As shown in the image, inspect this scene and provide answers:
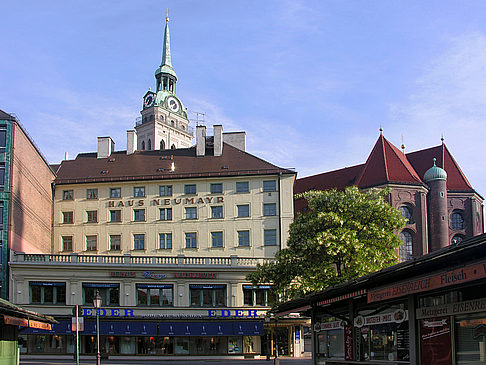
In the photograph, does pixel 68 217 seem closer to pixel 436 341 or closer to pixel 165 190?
pixel 165 190

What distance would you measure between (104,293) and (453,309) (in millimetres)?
43793

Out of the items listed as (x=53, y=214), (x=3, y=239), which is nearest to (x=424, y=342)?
(x=3, y=239)

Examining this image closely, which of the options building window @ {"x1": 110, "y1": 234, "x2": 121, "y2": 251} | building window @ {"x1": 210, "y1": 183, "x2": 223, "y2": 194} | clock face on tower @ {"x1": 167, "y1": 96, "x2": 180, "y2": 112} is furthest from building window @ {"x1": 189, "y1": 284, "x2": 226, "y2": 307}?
clock face on tower @ {"x1": 167, "y1": 96, "x2": 180, "y2": 112}

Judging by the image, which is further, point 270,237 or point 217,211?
point 217,211

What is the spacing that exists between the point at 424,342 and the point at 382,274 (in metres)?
2.24

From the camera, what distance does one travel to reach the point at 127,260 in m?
55.2

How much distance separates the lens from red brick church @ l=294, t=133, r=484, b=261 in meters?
82.5

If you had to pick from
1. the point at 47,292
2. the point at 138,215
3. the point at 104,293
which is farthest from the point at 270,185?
the point at 47,292

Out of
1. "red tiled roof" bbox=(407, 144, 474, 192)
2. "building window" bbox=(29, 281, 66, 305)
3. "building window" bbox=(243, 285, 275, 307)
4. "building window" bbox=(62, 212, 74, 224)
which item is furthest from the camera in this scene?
"red tiled roof" bbox=(407, 144, 474, 192)

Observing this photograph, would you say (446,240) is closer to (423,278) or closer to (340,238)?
(340,238)

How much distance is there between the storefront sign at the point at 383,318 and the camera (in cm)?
1733

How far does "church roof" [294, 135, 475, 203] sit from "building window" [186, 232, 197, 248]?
28.1 metres

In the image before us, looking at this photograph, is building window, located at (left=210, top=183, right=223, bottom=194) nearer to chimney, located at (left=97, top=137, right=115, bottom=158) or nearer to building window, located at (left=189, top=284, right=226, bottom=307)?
building window, located at (left=189, top=284, right=226, bottom=307)

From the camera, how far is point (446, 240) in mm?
83750
